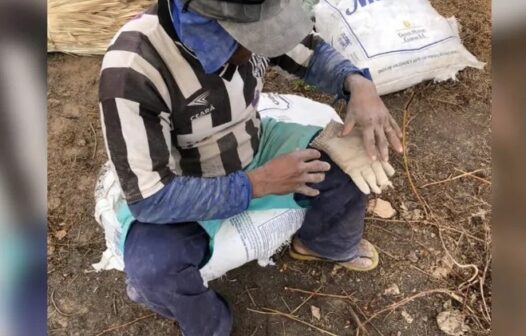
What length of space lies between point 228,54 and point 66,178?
1.30 m

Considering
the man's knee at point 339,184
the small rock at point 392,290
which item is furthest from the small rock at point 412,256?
the man's knee at point 339,184

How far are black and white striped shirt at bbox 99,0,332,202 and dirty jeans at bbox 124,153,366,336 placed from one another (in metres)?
0.18

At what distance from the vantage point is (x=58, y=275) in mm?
2045

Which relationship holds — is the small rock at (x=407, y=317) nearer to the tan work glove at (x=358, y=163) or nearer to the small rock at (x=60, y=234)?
the tan work glove at (x=358, y=163)

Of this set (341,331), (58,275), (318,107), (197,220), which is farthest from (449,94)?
(58,275)

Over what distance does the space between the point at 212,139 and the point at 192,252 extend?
31 cm

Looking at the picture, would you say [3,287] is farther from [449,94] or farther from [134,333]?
[449,94]

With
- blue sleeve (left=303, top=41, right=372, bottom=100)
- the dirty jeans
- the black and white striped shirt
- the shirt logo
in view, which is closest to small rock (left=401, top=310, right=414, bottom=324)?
the dirty jeans

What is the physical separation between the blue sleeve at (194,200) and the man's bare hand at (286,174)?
3cm

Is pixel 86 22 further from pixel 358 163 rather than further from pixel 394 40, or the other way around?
pixel 358 163

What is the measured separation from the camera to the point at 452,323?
189 cm

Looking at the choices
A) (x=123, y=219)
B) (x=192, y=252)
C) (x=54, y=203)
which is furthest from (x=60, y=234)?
(x=192, y=252)

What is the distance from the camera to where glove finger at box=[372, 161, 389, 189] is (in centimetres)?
161

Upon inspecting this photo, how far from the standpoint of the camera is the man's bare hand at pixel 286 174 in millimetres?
1479
